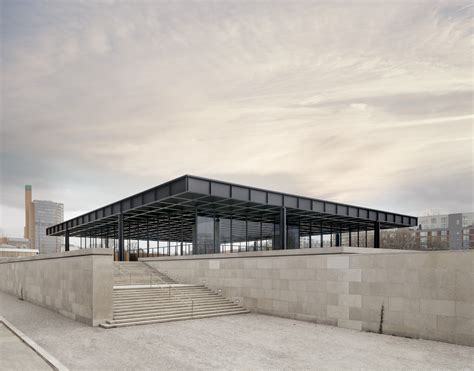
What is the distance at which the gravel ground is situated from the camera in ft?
39.5

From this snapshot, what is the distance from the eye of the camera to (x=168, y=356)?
12.8 meters

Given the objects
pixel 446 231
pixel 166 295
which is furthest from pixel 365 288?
pixel 446 231

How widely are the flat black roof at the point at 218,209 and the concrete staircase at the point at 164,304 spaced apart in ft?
26.6

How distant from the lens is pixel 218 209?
40.4 metres

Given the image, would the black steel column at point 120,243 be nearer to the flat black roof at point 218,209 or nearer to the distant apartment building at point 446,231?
the flat black roof at point 218,209

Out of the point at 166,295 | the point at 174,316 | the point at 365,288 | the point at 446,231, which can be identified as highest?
the point at 365,288

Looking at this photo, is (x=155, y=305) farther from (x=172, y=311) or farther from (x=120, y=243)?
(x=120, y=243)

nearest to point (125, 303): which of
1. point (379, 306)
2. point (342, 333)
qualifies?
point (342, 333)

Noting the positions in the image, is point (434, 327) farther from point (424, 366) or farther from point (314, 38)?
point (314, 38)

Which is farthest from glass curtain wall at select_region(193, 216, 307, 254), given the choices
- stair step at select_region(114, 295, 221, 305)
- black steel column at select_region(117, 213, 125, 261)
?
stair step at select_region(114, 295, 221, 305)

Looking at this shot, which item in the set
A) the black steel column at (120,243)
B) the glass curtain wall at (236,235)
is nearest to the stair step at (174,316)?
the glass curtain wall at (236,235)

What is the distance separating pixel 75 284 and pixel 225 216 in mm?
25350

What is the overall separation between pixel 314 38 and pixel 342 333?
13161 millimetres

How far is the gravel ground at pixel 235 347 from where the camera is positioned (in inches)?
474
